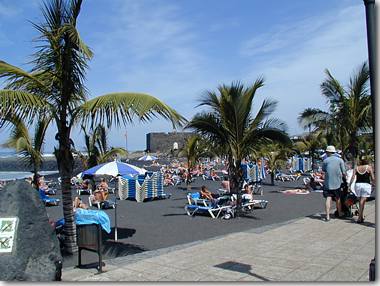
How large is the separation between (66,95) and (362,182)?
21.7 feet

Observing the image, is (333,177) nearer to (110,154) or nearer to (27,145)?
(27,145)

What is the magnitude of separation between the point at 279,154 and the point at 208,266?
16691 millimetres

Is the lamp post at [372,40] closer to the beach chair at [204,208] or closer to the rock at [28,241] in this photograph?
the rock at [28,241]

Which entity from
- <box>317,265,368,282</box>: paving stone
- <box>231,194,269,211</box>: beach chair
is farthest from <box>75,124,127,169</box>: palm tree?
<box>317,265,368,282</box>: paving stone

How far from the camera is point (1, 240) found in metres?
5.09

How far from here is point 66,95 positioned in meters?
7.12

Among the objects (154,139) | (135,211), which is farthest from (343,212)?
(154,139)

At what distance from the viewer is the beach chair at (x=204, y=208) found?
36.6 ft

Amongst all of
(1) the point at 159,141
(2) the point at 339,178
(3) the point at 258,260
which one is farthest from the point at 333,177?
(1) the point at 159,141

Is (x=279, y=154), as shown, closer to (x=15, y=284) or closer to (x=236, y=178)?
(x=236, y=178)

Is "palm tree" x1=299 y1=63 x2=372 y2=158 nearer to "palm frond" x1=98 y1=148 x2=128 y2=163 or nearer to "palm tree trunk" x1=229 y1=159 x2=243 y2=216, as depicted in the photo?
"palm tree trunk" x1=229 y1=159 x2=243 y2=216

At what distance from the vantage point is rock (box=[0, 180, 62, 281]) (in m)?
Result: 5.03

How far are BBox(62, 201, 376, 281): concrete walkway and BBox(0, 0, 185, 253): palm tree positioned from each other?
6.46 feet

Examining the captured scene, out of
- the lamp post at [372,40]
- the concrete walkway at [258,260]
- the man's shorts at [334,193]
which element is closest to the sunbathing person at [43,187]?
the concrete walkway at [258,260]
